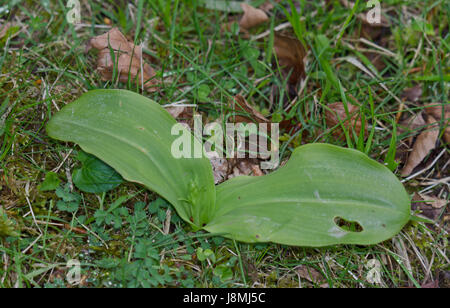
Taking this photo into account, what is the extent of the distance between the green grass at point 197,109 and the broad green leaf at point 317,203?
0.56ft

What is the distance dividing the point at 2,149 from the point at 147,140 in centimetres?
77

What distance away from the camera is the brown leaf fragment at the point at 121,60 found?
2557mm

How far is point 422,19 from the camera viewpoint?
3.03 meters

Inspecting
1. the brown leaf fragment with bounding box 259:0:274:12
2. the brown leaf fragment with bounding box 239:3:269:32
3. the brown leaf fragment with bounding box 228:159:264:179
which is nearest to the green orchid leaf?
the brown leaf fragment with bounding box 228:159:264:179

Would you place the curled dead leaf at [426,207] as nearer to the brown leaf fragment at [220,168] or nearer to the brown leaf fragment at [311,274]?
the brown leaf fragment at [311,274]

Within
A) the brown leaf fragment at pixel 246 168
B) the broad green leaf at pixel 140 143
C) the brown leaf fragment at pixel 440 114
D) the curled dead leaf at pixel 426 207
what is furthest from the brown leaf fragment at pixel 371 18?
the broad green leaf at pixel 140 143

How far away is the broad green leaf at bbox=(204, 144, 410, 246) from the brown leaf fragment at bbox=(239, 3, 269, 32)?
4.48ft

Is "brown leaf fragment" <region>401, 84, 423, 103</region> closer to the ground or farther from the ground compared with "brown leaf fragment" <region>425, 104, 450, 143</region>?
farther from the ground

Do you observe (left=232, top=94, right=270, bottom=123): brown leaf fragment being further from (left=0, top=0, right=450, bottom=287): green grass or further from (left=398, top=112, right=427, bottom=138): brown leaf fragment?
(left=398, top=112, right=427, bottom=138): brown leaf fragment

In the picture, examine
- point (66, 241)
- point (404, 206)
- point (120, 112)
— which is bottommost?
point (66, 241)

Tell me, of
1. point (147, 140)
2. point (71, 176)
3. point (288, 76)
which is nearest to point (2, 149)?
point (71, 176)

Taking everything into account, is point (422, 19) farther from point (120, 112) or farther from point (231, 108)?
point (120, 112)

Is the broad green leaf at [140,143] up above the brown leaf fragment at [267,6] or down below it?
below

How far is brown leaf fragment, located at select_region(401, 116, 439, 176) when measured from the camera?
246 cm
